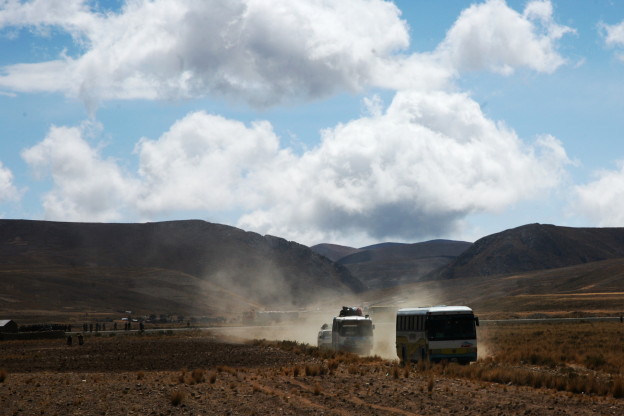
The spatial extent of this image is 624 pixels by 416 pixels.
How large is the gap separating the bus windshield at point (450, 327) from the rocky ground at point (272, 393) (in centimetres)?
256

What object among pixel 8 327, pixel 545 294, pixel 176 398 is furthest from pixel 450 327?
pixel 545 294

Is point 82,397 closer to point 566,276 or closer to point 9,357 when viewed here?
point 9,357

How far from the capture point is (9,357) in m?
45.5

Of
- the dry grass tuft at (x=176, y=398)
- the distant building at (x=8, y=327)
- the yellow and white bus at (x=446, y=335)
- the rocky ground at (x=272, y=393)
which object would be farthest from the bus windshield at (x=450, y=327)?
the distant building at (x=8, y=327)

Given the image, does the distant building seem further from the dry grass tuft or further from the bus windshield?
the dry grass tuft

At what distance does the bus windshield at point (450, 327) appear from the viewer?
3431cm

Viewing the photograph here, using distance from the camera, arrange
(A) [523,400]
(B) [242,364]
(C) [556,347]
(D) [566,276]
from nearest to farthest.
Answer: (A) [523,400] < (B) [242,364] < (C) [556,347] < (D) [566,276]

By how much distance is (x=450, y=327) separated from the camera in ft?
113

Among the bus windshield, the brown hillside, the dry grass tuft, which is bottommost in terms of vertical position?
the dry grass tuft

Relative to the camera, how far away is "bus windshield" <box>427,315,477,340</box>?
34.3 meters

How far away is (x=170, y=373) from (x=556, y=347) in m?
23.0

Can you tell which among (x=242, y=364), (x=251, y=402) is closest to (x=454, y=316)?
(x=242, y=364)

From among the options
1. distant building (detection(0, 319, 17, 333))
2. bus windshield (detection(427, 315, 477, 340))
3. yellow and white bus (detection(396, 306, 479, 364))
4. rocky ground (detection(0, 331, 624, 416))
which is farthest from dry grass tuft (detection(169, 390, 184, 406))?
distant building (detection(0, 319, 17, 333))

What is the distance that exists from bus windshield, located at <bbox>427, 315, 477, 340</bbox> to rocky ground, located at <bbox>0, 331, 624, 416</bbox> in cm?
256
